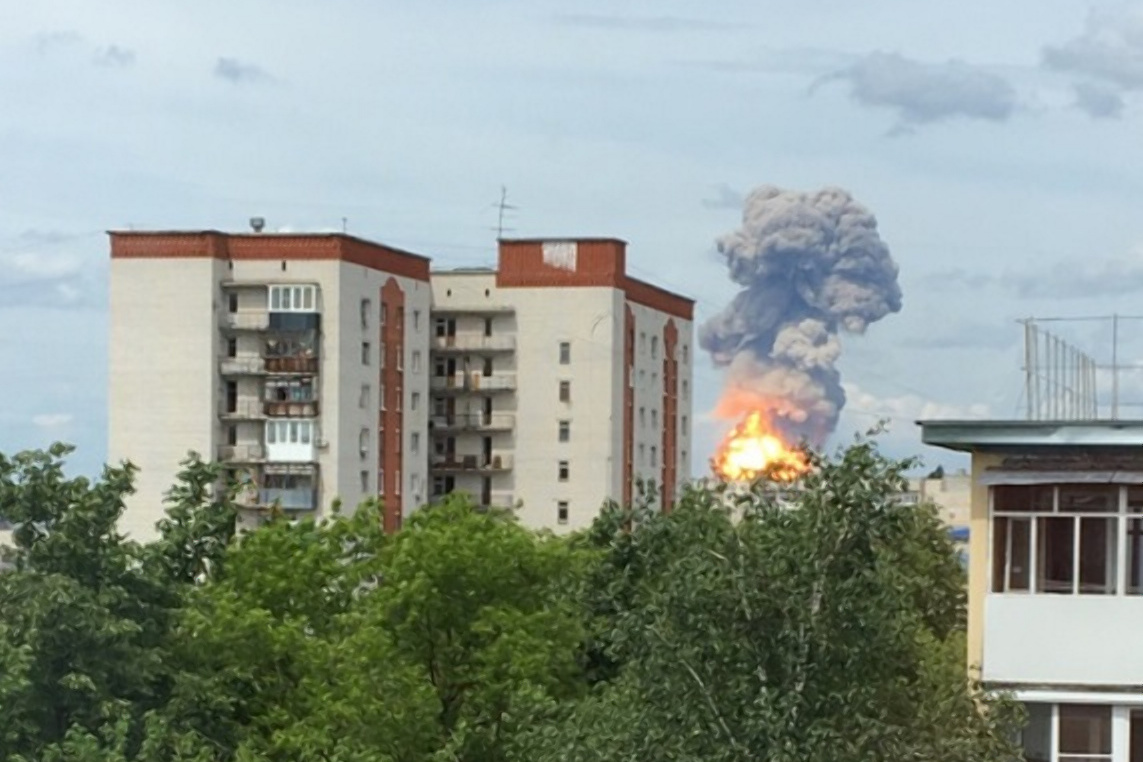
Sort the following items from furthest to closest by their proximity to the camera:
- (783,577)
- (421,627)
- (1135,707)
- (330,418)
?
(330,418), (421,627), (1135,707), (783,577)

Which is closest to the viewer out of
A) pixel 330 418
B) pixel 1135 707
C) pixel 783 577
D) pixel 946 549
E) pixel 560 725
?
pixel 783 577

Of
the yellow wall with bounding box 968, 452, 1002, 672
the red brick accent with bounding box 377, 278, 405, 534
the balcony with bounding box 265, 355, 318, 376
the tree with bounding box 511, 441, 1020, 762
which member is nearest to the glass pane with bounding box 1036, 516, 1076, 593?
the yellow wall with bounding box 968, 452, 1002, 672

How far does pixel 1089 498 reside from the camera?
97.7ft

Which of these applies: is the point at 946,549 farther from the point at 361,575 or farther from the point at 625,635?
the point at 625,635

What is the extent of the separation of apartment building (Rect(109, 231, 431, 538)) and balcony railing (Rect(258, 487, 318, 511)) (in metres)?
0.06

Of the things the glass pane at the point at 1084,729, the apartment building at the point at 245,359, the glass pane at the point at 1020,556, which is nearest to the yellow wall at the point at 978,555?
the glass pane at the point at 1020,556

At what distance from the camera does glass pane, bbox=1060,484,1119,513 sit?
97.4ft

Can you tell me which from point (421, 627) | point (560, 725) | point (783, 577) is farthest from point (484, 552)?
point (783, 577)

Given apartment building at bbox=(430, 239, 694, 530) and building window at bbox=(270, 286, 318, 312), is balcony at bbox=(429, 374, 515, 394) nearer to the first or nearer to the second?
apartment building at bbox=(430, 239, 694, 530)

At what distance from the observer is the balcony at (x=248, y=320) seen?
12081 centimetres

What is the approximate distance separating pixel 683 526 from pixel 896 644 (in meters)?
3.36

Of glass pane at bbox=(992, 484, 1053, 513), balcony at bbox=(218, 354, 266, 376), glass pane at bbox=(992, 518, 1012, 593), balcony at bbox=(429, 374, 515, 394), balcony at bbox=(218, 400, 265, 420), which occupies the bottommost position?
glass pane at bbox=(992, 518, 1012, 593)

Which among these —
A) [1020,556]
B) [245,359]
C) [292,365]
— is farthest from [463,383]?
[1020,556]

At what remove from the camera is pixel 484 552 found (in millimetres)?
45719
